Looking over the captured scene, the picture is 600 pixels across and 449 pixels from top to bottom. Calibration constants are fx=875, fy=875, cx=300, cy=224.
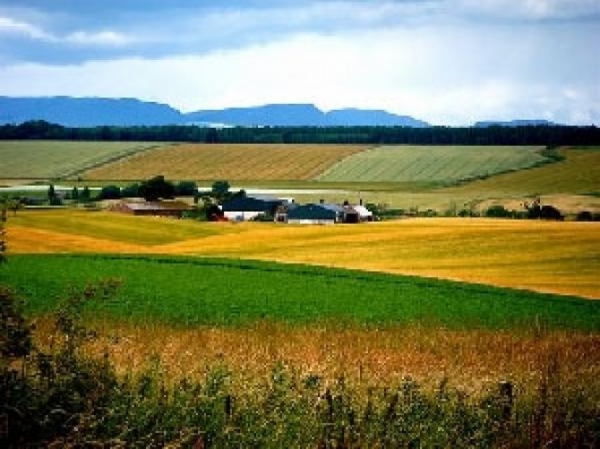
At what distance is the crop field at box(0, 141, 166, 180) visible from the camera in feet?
497

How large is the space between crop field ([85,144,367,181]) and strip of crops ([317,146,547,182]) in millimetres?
4989

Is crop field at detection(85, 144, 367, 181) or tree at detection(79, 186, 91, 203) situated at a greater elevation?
crop field at detection(85, 144, 367, 181)

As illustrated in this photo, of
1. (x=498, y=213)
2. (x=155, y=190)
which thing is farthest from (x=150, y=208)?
(x=498, y=213)

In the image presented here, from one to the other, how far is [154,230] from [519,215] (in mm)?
36969

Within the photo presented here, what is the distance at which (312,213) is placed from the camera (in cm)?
9588

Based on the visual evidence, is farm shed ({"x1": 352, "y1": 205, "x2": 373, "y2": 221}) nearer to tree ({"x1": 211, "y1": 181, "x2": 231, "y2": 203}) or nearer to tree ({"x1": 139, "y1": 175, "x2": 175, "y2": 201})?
tree ({"x1": 211, "y1": 181, "x2": 231, "y2": 203})

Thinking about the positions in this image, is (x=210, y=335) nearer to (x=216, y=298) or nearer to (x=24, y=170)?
(x=216, y=298)

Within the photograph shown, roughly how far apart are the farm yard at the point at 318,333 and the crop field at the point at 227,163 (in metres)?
79.8

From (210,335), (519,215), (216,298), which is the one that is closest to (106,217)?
(519,215)

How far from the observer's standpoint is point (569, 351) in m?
15.0

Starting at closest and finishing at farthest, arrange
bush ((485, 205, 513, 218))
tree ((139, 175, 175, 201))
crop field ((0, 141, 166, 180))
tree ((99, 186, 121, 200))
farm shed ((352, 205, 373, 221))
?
bush ((485, 205, 513, 218)) → farm shed ((352, 205, 373, 221)) → tree ((139, 175, 175, 201)) → tree ((99, 186, 121, 200)) → crop field ((0, 141, 166, 180))

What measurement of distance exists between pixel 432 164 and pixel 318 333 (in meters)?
138

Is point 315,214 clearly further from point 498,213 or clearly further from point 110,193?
point 110,193

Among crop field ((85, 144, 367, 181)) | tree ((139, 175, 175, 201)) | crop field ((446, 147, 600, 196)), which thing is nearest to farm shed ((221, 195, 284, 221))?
tree ((139, 175, 175, 201))
